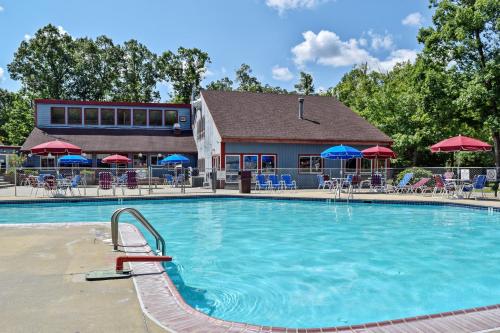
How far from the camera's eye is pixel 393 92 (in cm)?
3631

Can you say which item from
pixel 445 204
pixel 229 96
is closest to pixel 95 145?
pixel 229 96

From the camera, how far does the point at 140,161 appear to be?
31.4m

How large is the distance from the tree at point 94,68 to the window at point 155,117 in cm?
1810

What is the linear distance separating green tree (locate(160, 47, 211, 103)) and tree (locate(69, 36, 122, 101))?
6.02 m

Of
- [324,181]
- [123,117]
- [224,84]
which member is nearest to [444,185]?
[324,181]

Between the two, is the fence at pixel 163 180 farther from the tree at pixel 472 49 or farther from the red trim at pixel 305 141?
the tree at pixel 472 49

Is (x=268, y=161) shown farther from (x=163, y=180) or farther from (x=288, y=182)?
(x=163, y=180)

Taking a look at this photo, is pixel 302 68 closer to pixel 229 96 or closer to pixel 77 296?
pixel 229 96

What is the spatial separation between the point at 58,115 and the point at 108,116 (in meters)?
3.72

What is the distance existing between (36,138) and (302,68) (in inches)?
1551

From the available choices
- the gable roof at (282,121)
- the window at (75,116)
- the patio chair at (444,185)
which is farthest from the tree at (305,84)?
the patio chair at (444,185)

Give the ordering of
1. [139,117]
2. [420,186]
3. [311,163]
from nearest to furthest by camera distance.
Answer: [420,186]
[311,163]
[139,117]

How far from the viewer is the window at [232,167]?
2430 cm

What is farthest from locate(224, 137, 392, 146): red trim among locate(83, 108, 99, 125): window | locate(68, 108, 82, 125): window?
locate(68, 108, 82, 125): window
